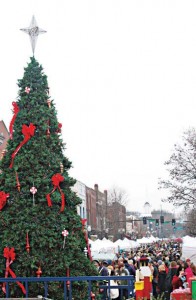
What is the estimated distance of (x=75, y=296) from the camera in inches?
418

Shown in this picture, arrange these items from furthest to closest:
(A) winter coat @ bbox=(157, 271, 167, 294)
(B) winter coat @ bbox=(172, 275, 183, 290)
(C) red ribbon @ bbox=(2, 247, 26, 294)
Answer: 1. (A) winter coat @ bbox=(157, 271, 167, 294)
2. (B) winter coat @ bbox=(172, 275, 183, 290)
3. (C) red ribbon @ bbox=(2, 247, 26, 294)

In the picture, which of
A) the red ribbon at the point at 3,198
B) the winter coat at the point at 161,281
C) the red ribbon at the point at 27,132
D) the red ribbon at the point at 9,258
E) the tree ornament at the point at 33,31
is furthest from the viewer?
the winter coat at the point at 161,281

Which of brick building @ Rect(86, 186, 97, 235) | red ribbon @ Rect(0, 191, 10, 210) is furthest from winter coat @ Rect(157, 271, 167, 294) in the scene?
brick building @ Rect(86, 186, 97, 235)

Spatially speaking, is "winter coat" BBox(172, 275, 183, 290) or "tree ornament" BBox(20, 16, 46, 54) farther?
"winter coat" BBox(172, 275, 183, 290)

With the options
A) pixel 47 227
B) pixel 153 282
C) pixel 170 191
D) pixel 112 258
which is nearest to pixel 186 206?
pixel 170 191

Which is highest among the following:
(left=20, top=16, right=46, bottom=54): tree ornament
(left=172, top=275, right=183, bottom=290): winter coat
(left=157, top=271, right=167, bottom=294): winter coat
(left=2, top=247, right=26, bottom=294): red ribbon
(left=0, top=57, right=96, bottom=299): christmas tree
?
(left=20, top=16, right=46, bottom=54): tree ornament

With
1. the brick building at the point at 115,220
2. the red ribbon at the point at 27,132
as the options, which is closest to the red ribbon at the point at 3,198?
the red ribbon at the point at 27,132

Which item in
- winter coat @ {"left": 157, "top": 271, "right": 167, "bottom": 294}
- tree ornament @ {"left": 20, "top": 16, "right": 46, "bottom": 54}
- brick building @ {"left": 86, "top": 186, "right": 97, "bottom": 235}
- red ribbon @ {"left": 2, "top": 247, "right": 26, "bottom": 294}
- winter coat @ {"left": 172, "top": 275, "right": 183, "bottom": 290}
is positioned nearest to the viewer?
red ribbon @ {"left": 2, "top": 247, "right": 26, "bottom": 294}

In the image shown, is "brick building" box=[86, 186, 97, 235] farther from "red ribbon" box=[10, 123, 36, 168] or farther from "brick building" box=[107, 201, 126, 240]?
"red ribbon" box=[10, 123, 36, 168]

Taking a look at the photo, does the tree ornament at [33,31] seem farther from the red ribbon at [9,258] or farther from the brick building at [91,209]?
the brick building at [91,209]

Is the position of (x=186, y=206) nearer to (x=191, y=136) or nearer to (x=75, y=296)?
(x=191, y=136)

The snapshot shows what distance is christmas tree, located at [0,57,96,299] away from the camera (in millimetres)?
10484

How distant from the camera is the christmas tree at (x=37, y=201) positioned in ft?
34.4

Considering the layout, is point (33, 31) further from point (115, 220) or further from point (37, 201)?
point (115, 220)
